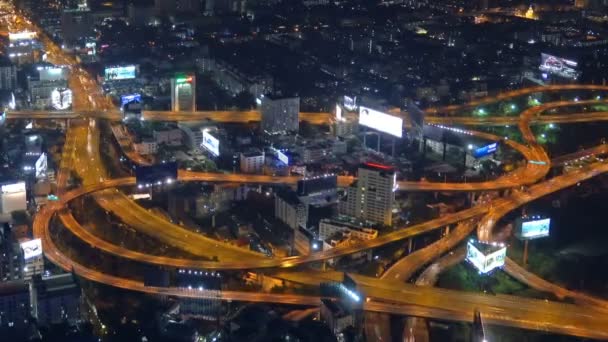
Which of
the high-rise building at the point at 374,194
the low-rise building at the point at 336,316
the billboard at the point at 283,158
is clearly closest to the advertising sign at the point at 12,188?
the billboard at the point at 283,158

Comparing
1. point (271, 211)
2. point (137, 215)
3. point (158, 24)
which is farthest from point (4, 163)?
point (158, 24)

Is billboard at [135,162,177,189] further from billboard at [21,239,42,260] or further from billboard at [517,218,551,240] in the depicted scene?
billboard at [517,218,551,240]

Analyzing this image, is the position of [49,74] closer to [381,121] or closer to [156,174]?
[156,174]

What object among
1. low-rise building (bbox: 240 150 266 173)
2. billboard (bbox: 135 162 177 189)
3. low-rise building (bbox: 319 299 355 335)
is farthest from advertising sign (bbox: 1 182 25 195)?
low-rise building (bbox: 319 299 355 335)

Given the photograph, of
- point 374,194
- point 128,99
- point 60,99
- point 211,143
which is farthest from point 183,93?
point 374,194

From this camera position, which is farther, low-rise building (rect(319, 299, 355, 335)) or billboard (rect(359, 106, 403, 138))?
billboard (rect(359, 106, 403, 138))

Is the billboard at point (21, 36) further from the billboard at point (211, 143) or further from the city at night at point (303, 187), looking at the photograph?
the billboard at point (211, 143)

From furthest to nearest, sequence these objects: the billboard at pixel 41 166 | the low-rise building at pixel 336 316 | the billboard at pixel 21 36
Result: the billboard at pixel 21 36 < the billboard at pixel 41 166 < the low-rise building at pixel 336 316
